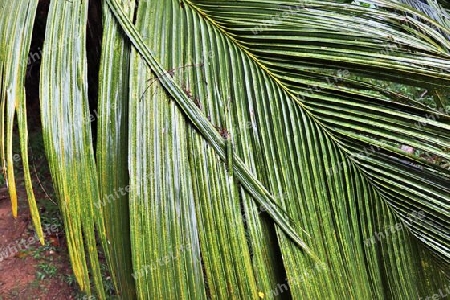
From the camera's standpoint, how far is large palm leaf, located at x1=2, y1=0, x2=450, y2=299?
2.66 ft

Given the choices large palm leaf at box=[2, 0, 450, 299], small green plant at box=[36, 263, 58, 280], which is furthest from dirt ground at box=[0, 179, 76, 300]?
large palm leaf at box=[2, 0, 450, 299]

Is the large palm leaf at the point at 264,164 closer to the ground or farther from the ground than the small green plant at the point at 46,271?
farther from the ground

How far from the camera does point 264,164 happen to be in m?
0.88

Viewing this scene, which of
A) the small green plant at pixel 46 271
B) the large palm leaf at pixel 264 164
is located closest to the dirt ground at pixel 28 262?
the small green plant at pixel 46 271

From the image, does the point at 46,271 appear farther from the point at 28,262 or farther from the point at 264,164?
the point at 264,164

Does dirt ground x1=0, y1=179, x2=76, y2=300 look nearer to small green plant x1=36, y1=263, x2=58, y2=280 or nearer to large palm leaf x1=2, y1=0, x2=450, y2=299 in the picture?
small green plant x1=36, y1=263, x2=58, y2=280

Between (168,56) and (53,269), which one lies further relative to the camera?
(53,269)

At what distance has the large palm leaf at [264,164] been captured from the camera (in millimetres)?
812

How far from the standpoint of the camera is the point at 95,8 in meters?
1.50

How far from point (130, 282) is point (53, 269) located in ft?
5.61

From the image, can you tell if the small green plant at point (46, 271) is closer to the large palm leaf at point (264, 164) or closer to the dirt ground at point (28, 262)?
the dirt ground at point (28, 262)

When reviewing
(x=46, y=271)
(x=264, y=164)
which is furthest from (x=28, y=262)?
(x=264, y=164)

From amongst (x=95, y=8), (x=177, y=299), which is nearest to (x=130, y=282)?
(x=177, y=299)

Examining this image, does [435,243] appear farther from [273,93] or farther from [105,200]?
[105,200]
